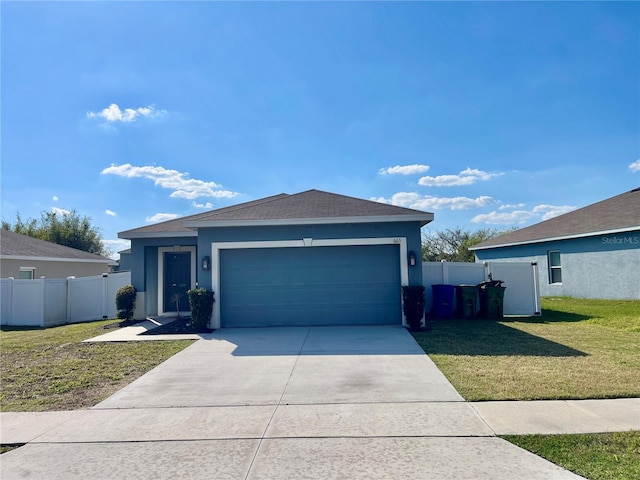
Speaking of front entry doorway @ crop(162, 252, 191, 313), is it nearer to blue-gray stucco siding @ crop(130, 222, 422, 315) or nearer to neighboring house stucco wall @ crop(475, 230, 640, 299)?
blue-gray stucco siding @ crop(130, 222, 422, 315)

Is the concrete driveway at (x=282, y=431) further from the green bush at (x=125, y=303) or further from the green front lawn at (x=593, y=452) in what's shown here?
the green bush at (x=125, y=303)

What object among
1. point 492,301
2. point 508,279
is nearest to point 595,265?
point 508,279

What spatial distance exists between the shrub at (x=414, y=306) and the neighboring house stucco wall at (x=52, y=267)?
682 inches

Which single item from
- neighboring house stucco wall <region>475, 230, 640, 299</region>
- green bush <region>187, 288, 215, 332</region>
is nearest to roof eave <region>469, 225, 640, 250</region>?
neighboring house stucco wall <region>475, 230, 640, 299</region>

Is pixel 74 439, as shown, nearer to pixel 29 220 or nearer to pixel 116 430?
pixel 116 430

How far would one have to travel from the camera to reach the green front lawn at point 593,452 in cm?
322

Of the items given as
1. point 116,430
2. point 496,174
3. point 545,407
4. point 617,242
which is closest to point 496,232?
point 496,174

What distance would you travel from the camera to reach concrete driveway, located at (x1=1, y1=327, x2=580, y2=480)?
338cm

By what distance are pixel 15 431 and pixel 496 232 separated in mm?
32511

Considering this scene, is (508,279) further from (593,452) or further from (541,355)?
(593,452)

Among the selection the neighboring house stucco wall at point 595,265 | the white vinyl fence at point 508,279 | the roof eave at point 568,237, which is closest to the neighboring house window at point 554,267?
the neighboring house stucco wall at point 595,265

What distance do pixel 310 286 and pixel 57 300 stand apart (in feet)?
31.7

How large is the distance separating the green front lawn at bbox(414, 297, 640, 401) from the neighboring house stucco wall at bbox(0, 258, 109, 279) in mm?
17833

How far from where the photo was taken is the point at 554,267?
1803 centimetres
